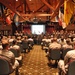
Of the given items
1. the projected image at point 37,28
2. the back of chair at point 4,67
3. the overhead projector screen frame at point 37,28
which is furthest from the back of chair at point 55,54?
the projected image at point 37,28

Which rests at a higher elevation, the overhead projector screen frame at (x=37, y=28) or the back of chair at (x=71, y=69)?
the overhead projector screen frame at (x=37, y=28)

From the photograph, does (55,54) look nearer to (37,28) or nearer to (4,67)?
(4,67)

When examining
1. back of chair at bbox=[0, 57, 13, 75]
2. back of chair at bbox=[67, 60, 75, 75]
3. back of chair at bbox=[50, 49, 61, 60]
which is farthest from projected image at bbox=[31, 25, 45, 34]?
back of chair at bbox=[67, 60, 75, 75]

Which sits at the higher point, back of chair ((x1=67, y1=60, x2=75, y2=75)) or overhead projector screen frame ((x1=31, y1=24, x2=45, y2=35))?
overhead projector screen frame ((x1=31, y1=24, x2=45, y2=35))

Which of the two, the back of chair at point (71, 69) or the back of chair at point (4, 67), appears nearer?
the back of chair at point (71, 69)

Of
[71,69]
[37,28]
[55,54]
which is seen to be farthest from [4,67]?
[37,28]

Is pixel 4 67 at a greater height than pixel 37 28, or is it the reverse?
pixel 37 28

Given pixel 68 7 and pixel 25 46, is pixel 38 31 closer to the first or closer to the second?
pixel 25 46

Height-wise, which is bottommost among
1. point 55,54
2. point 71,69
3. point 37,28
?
point 55,54

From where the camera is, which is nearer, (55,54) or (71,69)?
(71,69)

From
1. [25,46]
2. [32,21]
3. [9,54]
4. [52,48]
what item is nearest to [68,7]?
[52,48]

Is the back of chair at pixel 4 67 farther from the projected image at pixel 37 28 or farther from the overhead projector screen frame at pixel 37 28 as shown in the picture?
the projected image at pixel 37 28

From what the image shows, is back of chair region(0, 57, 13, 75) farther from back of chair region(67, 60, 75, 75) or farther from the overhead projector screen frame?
the overhead projector screen frame

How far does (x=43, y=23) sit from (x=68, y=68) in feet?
76.0
